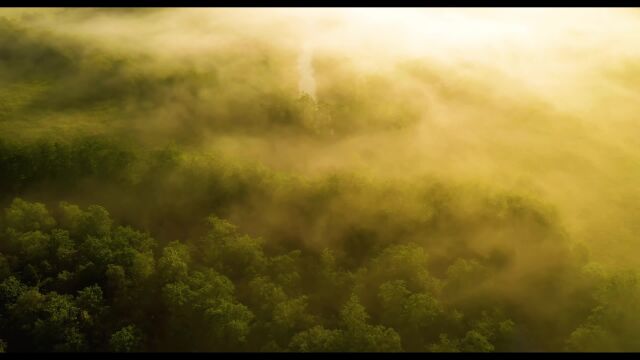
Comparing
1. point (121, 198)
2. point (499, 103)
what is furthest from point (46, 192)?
point (499, 103)

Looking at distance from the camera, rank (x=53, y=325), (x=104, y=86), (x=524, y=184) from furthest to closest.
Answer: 1. (x=104, y=86)
2. (x=524, y=184)
3. (x=53, y=325)

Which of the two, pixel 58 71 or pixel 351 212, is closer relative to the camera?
pixel 351 212

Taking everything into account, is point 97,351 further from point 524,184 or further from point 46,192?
point 524,184

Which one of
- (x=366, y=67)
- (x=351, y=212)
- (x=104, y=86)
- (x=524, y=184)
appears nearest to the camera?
(x=351, y=212)

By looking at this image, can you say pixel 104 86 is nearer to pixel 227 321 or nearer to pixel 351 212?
pixel 351 212

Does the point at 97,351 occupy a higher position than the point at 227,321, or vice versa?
the point at 227,321

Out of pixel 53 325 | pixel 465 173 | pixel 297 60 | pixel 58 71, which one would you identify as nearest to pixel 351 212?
pixel 465 173
